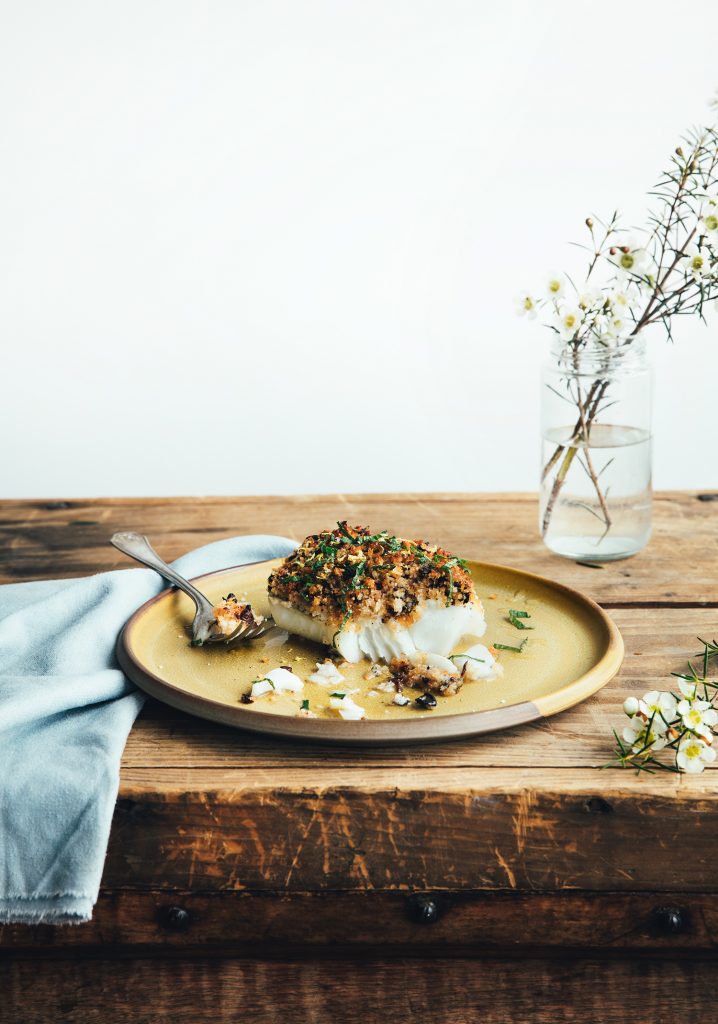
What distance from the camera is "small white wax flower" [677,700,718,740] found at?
1.20 meters

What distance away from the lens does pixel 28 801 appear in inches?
46.1

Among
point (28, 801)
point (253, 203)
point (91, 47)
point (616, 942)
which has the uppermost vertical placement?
point (91, 47)

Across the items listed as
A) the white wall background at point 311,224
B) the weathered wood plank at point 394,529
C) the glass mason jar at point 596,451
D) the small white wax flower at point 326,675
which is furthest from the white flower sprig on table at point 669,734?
the white wall background at point 311,224

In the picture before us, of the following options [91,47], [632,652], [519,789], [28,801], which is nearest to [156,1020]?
[28,801]

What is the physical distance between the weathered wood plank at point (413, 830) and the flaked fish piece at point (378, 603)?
284 millimetres

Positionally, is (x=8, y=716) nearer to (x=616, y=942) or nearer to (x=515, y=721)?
(x=515, y=721)

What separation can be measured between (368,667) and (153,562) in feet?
1.52

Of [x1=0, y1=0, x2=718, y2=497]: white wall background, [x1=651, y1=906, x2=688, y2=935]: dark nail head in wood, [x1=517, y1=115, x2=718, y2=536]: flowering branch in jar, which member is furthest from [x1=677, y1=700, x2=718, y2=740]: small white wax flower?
[x1=0, y1=0, x2=718, y2=497]: white wall background

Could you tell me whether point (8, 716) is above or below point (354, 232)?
below

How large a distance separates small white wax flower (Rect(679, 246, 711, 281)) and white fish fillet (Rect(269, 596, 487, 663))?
753 mm

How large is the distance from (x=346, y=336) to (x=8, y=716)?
3.02 metres

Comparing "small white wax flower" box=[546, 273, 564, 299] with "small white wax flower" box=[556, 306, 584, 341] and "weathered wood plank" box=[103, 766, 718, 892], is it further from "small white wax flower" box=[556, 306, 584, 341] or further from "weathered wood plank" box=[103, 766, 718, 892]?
"weathered wood plank" box=[103, 766, 718, 892]

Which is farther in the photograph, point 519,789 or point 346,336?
point 346,336

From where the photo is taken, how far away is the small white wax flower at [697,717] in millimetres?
1203
